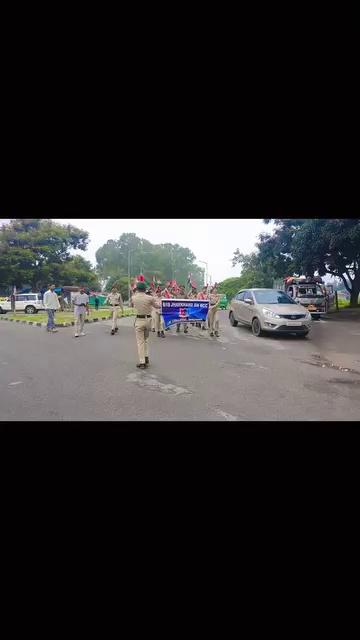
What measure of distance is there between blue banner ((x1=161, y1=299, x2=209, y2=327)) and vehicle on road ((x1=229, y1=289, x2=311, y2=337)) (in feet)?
5.17

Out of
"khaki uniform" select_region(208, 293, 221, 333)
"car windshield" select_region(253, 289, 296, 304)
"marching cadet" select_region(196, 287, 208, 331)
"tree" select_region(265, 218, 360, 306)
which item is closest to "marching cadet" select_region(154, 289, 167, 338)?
"marching cadet" select_region(196, 287, 208, 331)

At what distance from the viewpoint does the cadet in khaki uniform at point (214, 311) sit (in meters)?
7.05

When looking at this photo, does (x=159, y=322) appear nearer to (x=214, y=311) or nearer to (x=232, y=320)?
(x=214, y=311)

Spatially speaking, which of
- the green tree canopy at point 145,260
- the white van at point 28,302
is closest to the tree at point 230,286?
the green tree canopy at point 145,260

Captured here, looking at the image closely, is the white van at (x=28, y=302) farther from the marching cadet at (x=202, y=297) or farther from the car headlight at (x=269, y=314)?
the car headlight at (x=269, y=314)

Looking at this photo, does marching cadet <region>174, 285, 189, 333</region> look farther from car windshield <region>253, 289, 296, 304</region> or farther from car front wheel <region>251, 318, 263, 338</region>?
car windshield <region>253, 289, 296, 304</region>

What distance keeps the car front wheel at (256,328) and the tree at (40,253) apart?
162 inches

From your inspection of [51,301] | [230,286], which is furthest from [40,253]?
[230,286]

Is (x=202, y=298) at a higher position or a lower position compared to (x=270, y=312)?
higher

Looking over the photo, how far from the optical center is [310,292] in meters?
11.5

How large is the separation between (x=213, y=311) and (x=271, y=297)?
5.74 ft

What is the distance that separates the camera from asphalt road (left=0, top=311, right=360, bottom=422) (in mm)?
3637
